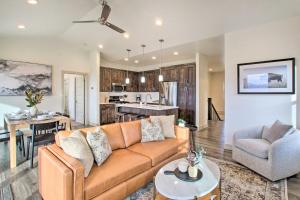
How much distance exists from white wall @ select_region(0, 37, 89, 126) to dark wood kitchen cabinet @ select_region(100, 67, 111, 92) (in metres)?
0.67

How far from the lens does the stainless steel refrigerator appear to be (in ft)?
22.1

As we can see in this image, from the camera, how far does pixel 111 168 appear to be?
206 centimetres

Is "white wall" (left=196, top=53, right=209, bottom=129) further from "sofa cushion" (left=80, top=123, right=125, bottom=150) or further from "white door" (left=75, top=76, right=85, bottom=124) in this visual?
"white door" (left=75, top=76, right=85, bottom=124)

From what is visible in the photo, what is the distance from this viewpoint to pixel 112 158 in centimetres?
235

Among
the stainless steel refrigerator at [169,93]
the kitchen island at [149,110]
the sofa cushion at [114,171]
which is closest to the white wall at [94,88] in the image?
the kitchen island at [149,110]

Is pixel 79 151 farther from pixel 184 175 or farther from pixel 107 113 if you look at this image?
pixel 107 113

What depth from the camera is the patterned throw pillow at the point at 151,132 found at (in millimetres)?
3133

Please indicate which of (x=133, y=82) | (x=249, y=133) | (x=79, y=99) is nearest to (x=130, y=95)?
(x=133, y=82)

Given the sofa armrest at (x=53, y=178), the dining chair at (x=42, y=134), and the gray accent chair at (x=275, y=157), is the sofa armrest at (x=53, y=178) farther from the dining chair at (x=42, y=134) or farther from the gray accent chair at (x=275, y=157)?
the gray accent chair at (x=275, y=157)

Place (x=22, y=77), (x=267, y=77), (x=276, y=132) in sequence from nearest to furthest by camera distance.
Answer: (x=276, y=132) < (x=267, y=77) < (x=22, y=77)

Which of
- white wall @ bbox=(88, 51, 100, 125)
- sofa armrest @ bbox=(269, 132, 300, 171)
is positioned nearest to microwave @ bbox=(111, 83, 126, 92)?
white wall @ bbox=(88, 51, 100, 125)

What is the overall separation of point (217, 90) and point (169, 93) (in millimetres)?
5565

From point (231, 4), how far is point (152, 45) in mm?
2753

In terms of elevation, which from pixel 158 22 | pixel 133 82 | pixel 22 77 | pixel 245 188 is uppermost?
pixel 158 22
